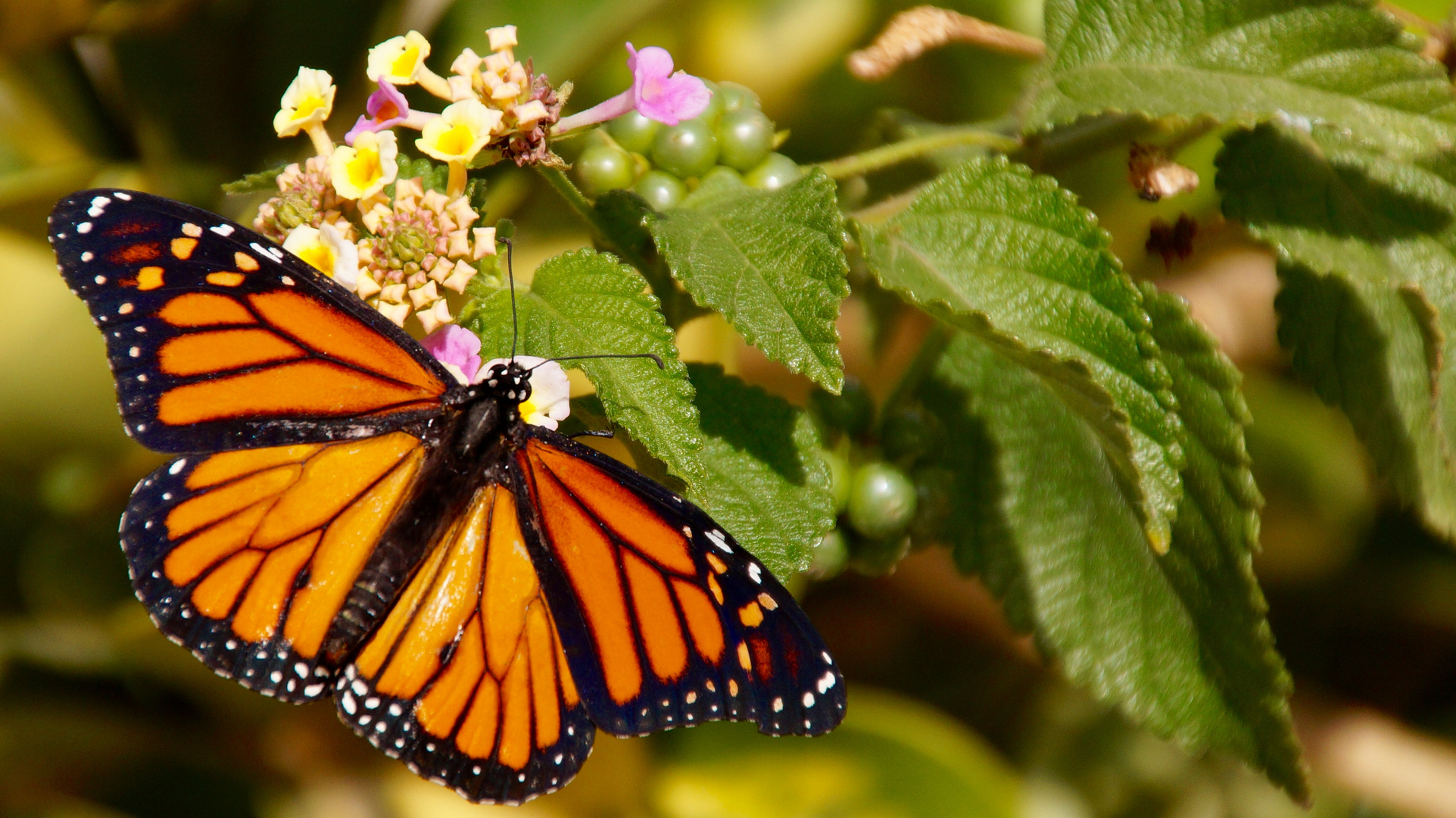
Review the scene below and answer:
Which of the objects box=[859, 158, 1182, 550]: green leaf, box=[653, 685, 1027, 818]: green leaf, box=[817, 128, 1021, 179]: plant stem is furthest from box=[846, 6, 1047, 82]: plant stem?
box=[653, 685, 1027, 818]: green leaf

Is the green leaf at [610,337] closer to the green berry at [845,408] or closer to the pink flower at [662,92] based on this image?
the pink flower at [662,92]

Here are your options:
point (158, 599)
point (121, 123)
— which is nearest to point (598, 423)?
point (158, 599)

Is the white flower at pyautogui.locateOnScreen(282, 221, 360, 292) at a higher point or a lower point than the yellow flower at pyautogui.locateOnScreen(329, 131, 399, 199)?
lower

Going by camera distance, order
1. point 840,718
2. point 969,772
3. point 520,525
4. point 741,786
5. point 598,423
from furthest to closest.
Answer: point 741,786 → point 969,772 → point 598,423 → point 520,525 → point 840,718

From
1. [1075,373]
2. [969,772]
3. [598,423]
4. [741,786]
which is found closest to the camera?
[1075,373]

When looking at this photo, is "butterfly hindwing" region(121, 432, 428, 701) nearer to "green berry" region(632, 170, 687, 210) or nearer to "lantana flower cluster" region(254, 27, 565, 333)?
"lantana flower cluster" region(254, 27, 565, 333)

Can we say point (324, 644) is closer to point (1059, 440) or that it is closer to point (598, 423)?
point (598, 423)

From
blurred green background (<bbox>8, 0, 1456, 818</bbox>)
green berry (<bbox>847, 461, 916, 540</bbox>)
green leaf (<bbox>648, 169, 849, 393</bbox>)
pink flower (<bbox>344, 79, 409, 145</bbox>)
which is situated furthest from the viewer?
blurred green background (<bbox>8, 0, 1456, 818</bbox>)

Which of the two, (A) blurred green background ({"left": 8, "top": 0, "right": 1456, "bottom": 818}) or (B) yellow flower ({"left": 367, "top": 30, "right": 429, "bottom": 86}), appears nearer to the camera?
(B) yellow flower ({"left": 367, "top": 30, "right": 429, "bottom": 86})

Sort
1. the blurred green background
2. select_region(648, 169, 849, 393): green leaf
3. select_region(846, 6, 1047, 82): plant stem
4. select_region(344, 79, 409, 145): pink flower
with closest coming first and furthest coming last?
select_region(648, 169, 849, 393): green leaf
select_region(344, 79, 409, 145): pink flower
select_region(846, 6, 1047, 82): plant stem
the blurred green background

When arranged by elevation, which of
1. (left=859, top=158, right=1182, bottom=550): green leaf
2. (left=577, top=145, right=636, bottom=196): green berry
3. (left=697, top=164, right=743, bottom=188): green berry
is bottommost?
(left=859, top=158, right=1182, bottom=550): green leaf
